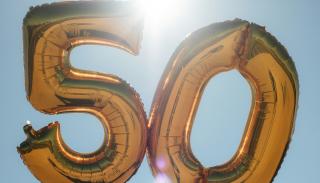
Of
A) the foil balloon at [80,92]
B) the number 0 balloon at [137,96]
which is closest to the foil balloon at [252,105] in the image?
the number 0 balloon at [137,96]

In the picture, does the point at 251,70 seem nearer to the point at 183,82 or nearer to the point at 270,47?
the point at 270,47

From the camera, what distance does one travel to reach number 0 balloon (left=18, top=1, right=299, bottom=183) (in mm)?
5449

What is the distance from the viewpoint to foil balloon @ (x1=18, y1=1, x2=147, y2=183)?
539 centimetres

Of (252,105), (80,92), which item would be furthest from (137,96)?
(252,105)

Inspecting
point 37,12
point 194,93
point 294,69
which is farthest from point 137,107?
point 294,69

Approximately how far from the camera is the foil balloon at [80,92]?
5395 mm

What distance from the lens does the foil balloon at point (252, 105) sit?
571 cm

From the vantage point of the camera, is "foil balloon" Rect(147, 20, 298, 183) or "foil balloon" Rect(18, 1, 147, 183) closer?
"foil balloon" Rect(18, 1, 147, 183)

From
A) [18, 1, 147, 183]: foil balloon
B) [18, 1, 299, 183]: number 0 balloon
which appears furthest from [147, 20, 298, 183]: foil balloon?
[18, 1, 147, 183]: foil balloon

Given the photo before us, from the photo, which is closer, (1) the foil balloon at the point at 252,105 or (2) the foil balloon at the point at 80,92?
(2) the foil balloon at the point at 80,92

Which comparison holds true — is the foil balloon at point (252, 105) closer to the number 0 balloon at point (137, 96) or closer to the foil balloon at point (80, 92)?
the number 0 balloon at point (137, 96)

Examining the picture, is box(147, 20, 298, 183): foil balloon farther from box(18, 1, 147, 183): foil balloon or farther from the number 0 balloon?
box(18, 1, 147, 183): foil balloon

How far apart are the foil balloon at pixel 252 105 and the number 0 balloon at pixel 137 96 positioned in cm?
1

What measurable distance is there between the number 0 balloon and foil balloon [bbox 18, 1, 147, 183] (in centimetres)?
1
